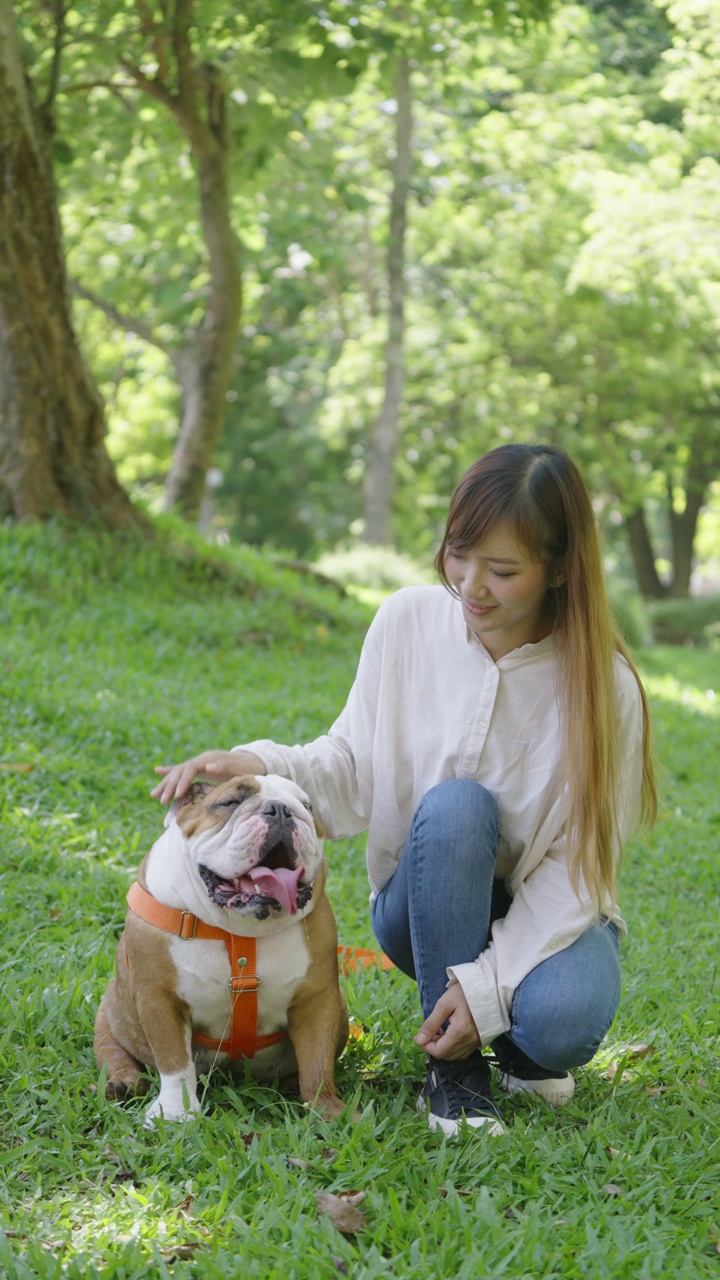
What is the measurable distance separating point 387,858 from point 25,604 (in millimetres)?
4230

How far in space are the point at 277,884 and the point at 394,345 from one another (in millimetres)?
15557

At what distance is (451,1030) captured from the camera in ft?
8.91

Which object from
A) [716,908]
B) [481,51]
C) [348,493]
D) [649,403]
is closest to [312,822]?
[716,908]

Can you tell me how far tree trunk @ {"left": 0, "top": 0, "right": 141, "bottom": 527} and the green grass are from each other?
1.89m

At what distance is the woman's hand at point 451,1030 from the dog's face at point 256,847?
39 centimetres

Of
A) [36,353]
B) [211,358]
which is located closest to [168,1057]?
[36,353]

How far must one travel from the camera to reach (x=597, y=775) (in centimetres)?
278

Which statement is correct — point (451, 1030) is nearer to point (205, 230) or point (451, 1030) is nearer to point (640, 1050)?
point (640, 1050)

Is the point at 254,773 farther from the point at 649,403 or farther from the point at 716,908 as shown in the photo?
the point at 649,403

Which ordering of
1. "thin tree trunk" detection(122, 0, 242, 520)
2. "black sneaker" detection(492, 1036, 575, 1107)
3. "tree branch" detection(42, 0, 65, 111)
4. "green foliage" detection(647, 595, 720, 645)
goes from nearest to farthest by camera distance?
"black sneaker" detection(492, 1036, 575, 1107) → "tree branch" detection(42, 0, 65, 111) → "thin tree trunk" detection(122, 0, 242, 520) → "green foliage" detection(647, 595, 720, 645)

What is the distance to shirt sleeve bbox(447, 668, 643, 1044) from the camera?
8.99ft

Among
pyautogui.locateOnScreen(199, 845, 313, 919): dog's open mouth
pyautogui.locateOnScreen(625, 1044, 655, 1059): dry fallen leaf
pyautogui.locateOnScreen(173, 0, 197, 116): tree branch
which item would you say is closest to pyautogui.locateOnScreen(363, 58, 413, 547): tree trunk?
pyautogui.locateOnScreen(173, 0, 197, 116): tree branch

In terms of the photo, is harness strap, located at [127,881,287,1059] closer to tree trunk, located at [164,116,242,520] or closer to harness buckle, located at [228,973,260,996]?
harness buckle, located at [228,973,260,996]

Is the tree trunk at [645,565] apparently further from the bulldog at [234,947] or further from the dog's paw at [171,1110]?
the dog's paw at [171,1110]
